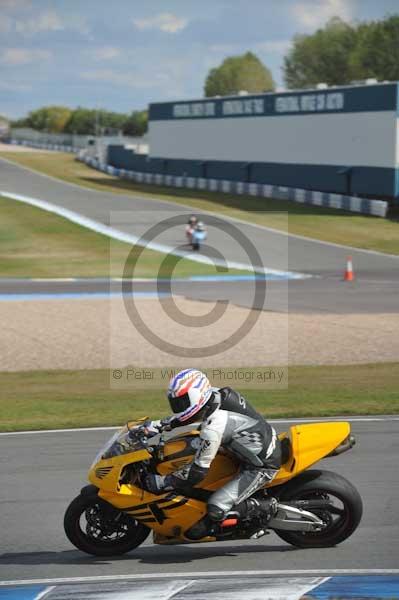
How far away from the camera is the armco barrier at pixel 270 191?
54531 millimetres

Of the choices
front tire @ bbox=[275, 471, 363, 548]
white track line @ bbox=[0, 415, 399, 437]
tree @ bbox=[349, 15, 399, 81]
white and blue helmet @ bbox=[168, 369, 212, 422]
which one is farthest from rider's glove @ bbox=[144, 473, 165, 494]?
tree @ bbox=[349, 15, 399, 81]

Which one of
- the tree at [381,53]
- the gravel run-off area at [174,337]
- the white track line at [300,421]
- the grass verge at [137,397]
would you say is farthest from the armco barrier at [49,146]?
the white track line at [300,421]

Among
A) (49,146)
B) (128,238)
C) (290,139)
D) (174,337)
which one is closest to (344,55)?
(49,146)

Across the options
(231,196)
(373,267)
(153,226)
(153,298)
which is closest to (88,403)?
(153,298)

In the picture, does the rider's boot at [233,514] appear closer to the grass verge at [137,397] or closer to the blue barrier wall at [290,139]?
the grass verge at [137,397]

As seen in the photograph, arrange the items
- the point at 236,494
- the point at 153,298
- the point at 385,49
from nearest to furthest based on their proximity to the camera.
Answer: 1. the point at 236,494
2. the point at 153,298
3. the point at 385,49

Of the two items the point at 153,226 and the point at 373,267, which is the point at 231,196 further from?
the point at 373,267

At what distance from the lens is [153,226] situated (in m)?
51.1

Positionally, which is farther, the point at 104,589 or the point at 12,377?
the point at 12,377

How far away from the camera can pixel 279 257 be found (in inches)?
1654

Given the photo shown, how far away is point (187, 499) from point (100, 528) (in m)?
0.88

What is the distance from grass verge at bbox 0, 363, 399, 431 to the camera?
585 inches

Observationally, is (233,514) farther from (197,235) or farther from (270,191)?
(270,191)

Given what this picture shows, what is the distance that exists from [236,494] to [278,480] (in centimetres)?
46
